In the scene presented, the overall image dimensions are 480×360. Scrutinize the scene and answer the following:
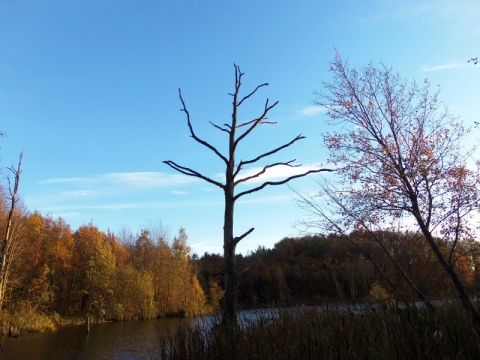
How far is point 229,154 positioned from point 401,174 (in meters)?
4.50

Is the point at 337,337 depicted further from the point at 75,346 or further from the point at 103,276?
the point at 103,276

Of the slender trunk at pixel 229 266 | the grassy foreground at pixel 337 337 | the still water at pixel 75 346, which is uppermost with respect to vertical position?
the slender trunk at pixel 229 266

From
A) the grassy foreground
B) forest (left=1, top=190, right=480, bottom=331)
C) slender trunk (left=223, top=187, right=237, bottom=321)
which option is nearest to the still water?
forest (left=1, top=190, right=480, bottom=331)

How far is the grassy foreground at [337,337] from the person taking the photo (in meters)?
4.33

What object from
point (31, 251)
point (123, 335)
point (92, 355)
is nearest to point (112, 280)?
point (31, 251)

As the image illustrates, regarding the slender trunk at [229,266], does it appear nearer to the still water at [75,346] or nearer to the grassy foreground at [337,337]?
the grassy foreground at [337,337]

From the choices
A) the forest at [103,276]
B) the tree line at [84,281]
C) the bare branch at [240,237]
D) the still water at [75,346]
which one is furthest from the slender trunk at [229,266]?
the tree line at [84,281]

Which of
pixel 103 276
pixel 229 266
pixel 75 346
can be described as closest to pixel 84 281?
pixel 103 276

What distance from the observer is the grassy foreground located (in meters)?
4.33

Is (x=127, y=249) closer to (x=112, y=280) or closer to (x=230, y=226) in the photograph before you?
(x=112, y=280)

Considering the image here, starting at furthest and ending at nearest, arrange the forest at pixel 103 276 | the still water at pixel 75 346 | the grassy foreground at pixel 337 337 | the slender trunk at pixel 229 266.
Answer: the forest at pixel 103 276
the still water at pixel 75 346
the slender trunk at pixel 229 266
the grassy foreground at pixel 337 337

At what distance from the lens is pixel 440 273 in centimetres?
1072

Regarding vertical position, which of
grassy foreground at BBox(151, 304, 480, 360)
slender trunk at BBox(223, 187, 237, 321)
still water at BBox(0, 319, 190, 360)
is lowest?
still water at BBox(0, 319, 190, 360)

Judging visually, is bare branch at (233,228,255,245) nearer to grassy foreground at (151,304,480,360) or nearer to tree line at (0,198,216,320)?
grassy foreground at (151,304,480,360)
